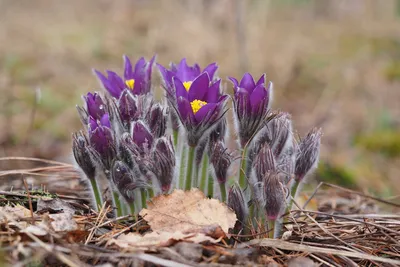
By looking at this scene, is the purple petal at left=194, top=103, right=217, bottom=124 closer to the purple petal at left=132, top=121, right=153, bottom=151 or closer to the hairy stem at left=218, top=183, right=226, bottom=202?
the purple petal at left=132, top=121, right=153, bottom=151

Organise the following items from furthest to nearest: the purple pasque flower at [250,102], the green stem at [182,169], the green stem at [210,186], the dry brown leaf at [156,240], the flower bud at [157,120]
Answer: the green stem at [210,186]
the green stem at [182,169]
the flower bud at [157,120]
the purple pasque flower at [250,102]
the dry brown leaf at [156,240]

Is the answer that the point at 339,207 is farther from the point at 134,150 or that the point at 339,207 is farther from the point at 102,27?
the point at 102,27

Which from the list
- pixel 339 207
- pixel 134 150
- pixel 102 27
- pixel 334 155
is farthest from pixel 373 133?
pixel 102 27

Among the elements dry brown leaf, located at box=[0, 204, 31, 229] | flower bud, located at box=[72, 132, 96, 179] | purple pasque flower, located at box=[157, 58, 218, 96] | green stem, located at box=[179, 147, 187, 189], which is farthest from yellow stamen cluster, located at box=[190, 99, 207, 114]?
dry brown leaf, located at box=[0, 204, 31, 229]

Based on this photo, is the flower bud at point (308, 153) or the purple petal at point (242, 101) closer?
the purple petal at point (242, 101)

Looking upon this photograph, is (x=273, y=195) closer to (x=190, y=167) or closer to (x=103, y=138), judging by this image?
(x=190, y=167)

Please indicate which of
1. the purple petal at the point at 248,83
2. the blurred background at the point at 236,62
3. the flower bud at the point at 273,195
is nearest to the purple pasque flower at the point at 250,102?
the purple petal at the point at 248,83

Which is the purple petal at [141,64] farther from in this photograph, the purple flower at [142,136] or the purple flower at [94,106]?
the purple flower at [142,136]

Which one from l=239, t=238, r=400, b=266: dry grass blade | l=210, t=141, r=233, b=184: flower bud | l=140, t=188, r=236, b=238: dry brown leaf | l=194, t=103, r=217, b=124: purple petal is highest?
l=194, t=103, r=217, b=124: purple petal
